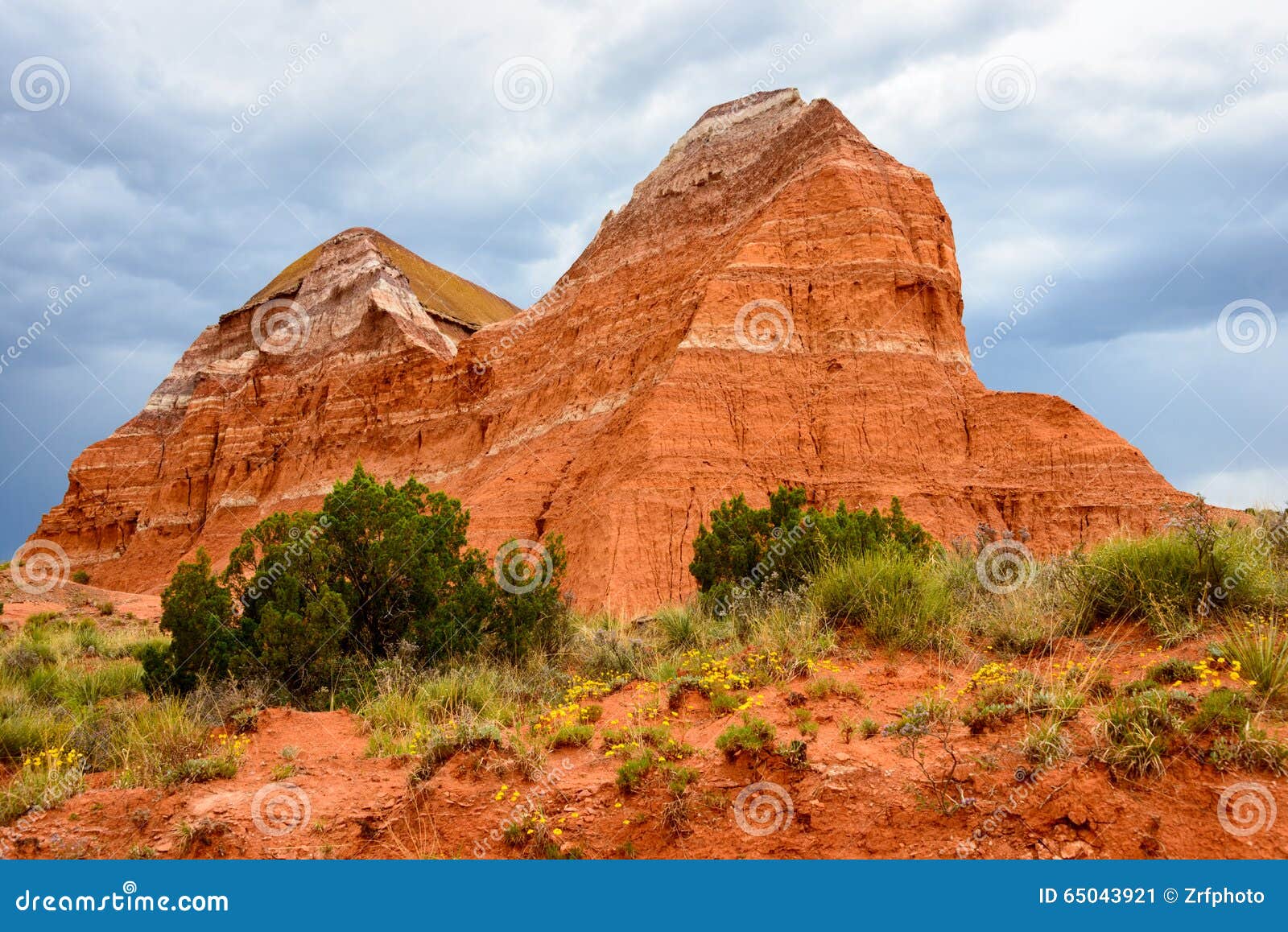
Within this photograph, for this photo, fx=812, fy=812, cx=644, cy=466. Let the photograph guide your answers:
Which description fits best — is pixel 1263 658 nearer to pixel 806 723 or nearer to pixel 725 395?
pixel 806 723

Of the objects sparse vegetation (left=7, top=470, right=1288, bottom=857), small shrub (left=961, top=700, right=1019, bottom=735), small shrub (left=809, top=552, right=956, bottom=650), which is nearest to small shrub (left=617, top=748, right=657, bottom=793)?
sparse vegetation (left=7, top=470, right=1288, bottom=857)

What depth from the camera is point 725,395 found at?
2781cm

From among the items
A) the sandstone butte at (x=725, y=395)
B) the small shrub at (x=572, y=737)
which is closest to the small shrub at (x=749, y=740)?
the small shrub at (x=572, y=737)

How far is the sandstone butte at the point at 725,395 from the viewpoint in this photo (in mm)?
25250

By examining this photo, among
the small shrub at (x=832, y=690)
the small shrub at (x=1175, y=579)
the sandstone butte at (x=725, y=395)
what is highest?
the sandstone butte at (x=725, y=395)

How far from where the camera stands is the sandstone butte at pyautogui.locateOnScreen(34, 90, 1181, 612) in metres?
25.2

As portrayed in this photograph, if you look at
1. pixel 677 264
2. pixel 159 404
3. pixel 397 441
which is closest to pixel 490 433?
pixel 397 441

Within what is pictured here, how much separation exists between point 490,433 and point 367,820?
102 ft

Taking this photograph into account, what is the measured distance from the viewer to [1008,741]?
17.8ft

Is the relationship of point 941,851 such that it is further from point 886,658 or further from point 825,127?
point 825,127

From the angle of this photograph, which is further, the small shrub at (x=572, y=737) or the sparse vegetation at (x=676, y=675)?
the small shrub at (x=572, y=737)

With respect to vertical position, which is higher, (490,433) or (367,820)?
(490,433)

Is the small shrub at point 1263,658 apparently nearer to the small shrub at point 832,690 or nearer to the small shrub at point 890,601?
the small shrub at point 890,601

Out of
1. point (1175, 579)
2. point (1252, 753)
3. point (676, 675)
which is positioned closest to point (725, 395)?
point (676, 675)
